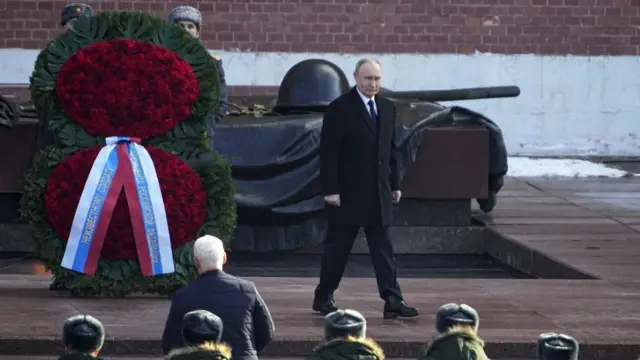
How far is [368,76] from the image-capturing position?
328 inches

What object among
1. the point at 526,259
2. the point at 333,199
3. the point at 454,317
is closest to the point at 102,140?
the point at 333,199

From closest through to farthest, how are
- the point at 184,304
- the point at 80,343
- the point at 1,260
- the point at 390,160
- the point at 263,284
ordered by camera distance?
the point at 80,343 < the point at 184,304 < the point at 390,160 < the point at 263,284 < the point at 1,260

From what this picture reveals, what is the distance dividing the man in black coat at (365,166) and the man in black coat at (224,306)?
8.06 ft

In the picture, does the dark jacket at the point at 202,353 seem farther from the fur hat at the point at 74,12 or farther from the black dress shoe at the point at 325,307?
the fur hat at the point at 74,12

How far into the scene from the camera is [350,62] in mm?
18328

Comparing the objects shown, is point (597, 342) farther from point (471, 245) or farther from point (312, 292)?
point (471, 245)

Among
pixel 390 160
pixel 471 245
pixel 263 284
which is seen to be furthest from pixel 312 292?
pixel 471 245

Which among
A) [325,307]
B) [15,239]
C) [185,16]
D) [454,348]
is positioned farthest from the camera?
[15,239]

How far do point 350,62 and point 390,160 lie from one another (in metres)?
9.93

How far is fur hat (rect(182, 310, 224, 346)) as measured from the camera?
5094mm

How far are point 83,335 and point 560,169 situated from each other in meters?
13.1

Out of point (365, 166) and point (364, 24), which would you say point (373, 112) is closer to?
point (365, 166)

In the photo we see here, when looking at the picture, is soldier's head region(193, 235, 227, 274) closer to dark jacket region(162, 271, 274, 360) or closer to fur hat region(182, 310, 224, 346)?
dark jacket region(162, 271, 274, 360)

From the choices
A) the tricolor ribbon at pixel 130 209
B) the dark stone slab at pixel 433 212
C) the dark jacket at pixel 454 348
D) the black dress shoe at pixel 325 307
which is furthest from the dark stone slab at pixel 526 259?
the dark jacket at pixel 454 348
